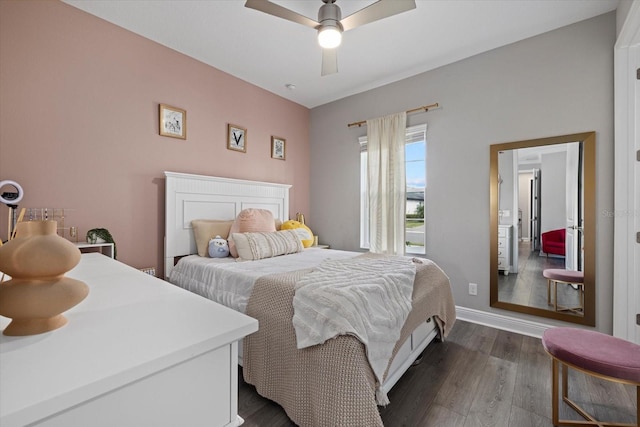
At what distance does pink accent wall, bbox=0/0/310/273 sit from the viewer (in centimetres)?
207

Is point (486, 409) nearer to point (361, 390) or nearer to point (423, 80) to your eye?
point (361, 390)

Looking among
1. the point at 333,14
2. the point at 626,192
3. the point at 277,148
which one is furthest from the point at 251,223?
the point at 626,192

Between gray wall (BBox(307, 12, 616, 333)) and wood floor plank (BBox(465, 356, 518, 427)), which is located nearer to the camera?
wood floor plank (BBox(465, 356, 518, 427))

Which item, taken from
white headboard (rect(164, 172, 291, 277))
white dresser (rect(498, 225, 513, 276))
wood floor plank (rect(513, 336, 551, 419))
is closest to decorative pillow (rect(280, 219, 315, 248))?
white headboard (rect(164, 172, 291, 277))

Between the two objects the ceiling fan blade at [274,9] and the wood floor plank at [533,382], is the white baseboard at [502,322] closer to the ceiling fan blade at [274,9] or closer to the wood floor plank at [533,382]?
the wood floor plank at [533,382]

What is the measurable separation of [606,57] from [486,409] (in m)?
2.83

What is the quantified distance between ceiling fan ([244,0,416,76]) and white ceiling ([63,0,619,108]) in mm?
288

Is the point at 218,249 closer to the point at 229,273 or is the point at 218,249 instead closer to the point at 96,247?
the point at 229,273

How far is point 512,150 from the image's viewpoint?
2752 mm

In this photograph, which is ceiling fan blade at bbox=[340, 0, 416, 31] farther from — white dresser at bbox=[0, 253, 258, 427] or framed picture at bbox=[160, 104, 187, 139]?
white dresser at bbox=[0, 253, 258, 427]

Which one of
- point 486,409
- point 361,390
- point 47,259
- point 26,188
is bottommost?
point 486,409

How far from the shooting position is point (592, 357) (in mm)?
1338

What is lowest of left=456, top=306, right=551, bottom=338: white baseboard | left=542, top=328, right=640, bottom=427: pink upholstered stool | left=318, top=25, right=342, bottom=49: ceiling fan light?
left=456, top=306, right=551, bottom=338: white baseboard

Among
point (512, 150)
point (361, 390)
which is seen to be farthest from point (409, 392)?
point (512, 150)
